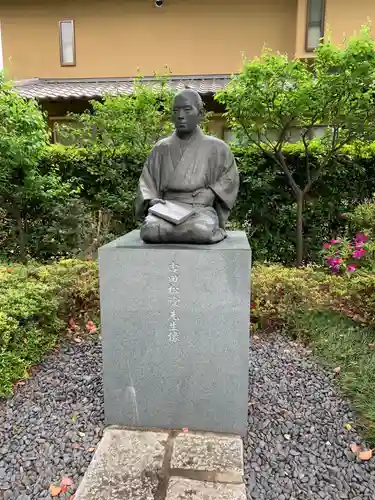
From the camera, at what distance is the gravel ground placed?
2.31 m

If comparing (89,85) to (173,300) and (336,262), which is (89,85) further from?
(173,300)

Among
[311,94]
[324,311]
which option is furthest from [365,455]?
[311,94]

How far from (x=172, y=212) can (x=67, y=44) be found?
1090cm

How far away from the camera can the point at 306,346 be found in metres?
4.00

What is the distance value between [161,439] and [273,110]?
14.8 ft

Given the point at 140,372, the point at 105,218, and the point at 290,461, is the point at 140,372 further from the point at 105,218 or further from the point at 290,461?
the point at 105,218

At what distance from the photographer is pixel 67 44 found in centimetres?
1137

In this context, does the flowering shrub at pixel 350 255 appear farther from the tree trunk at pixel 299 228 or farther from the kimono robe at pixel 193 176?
the kimono robe at pixel 193 176

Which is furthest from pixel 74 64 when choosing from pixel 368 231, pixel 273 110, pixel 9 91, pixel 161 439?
pixel 161 439

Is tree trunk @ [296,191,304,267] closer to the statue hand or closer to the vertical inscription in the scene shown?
the statue hand

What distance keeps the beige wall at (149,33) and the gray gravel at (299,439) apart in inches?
392

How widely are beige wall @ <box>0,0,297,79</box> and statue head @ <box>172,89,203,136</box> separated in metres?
9.25

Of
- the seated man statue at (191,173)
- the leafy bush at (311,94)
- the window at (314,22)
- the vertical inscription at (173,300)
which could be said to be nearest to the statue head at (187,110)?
the seated man statue at (191,173)

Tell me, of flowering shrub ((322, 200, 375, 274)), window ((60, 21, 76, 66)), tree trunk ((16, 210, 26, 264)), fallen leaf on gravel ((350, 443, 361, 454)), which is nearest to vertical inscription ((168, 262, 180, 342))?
fallen leaf on gravel ((350, 443, 361, 454))
